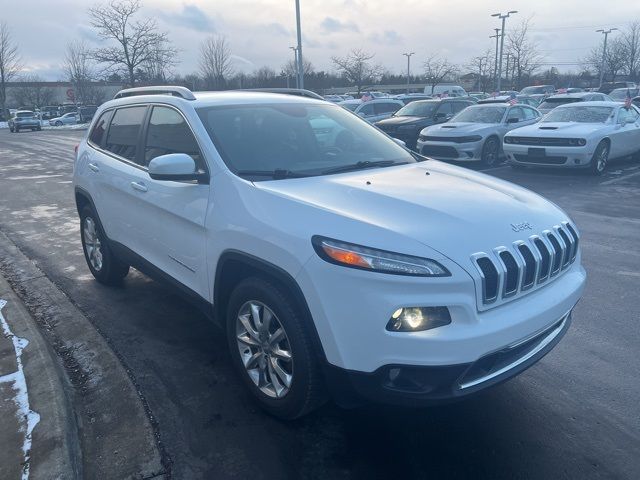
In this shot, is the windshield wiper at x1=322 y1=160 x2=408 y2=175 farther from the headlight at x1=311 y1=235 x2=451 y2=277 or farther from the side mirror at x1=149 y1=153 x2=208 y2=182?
the headlight at x1=311 y1=235 x2=451 y2=277

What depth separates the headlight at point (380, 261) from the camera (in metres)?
2.56

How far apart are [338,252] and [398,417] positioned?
4.09 ft

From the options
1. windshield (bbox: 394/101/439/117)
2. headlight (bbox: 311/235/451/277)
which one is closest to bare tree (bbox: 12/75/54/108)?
windshield (bbox: 394/101/439/117)

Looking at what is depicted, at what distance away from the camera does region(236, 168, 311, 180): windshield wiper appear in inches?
136

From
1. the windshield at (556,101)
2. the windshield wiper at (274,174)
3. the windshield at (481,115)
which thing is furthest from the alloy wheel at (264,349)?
the windshield at (556,101)

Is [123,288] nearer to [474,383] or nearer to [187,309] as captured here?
[187,309]

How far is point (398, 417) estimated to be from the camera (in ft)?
10.9

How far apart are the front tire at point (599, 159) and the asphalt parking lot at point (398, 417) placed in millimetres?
7578

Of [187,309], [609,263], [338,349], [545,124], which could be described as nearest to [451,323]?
[338,349]

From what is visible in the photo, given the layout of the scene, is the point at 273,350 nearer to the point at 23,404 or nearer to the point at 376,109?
the point at 23,404

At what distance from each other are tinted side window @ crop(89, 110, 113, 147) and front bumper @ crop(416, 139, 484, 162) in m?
9.61

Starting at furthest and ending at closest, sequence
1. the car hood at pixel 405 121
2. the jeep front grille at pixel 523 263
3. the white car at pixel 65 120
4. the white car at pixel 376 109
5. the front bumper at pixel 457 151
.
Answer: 1. the white car at pixel 65 120
2. the white car at pixel 376 109
3. the car hood at pixel 405 121
4. the front bumper at pixel 457 151
5. the jeep front grille at pixel 523 263

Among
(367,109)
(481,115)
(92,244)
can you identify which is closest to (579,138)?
(481,115)

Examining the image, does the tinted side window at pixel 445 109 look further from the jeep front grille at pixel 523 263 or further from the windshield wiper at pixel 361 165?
the jeep front grille at pixel 523 263
